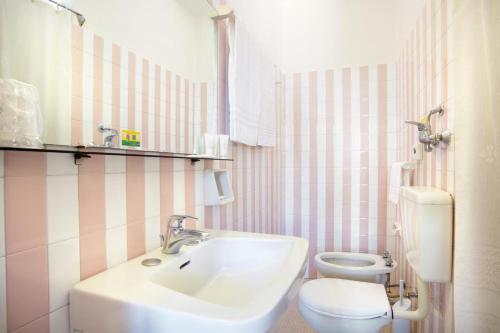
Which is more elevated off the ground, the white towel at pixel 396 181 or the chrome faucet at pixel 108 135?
the chrome faucet at pixel 108 135

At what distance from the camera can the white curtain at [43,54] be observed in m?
0.59

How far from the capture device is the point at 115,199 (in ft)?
2.79

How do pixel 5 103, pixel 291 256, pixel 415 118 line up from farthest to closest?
pixel 415 118 → pixel 291 256 → pixel 5 103

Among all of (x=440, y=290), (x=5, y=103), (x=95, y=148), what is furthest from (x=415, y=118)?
(x=5, y=103)

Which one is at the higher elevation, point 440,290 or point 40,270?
point 40,270

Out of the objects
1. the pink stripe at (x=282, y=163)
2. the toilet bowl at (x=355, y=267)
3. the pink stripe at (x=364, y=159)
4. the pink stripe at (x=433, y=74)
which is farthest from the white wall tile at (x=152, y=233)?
the pink stripe at (x=364, y=159)

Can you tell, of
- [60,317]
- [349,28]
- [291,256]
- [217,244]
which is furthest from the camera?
[349,28]

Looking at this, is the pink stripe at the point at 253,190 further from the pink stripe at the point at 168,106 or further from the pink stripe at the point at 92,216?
the pink stripe at the point at 92,216

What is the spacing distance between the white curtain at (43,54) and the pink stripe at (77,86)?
10 mm

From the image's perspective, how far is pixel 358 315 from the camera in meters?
1.25

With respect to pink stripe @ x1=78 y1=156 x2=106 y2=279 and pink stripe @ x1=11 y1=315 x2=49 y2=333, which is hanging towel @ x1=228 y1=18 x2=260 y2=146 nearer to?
pink stripe @ x1=78 y1=156 x2=106 y2=279

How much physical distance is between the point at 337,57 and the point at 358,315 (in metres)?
2.17

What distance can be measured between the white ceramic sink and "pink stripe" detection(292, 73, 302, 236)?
153 centimetres

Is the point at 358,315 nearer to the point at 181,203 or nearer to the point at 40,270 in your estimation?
the point at 181,203
